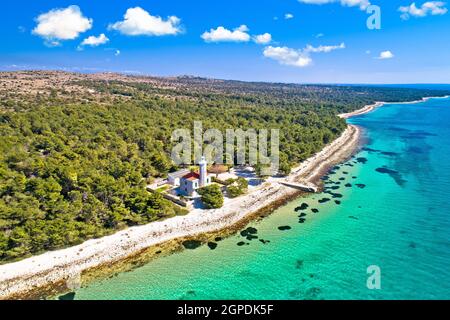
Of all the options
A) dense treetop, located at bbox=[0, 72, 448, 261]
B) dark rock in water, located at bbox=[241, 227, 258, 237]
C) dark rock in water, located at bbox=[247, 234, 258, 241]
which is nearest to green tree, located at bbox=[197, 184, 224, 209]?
dense treetop, located at bbox=[0, 72, 448, 261]

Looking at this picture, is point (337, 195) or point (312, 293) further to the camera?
point (337, 195)

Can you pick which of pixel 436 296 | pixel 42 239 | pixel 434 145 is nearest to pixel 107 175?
pixel 42 239

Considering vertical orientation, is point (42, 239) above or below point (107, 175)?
below

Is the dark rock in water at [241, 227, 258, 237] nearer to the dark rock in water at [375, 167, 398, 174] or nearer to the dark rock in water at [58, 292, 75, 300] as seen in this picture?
the dark rock in water at [58, 292, 75, 300]

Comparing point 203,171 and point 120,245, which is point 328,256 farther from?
point 120,245

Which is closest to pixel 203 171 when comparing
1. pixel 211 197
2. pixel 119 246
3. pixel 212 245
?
pixel 211 197
